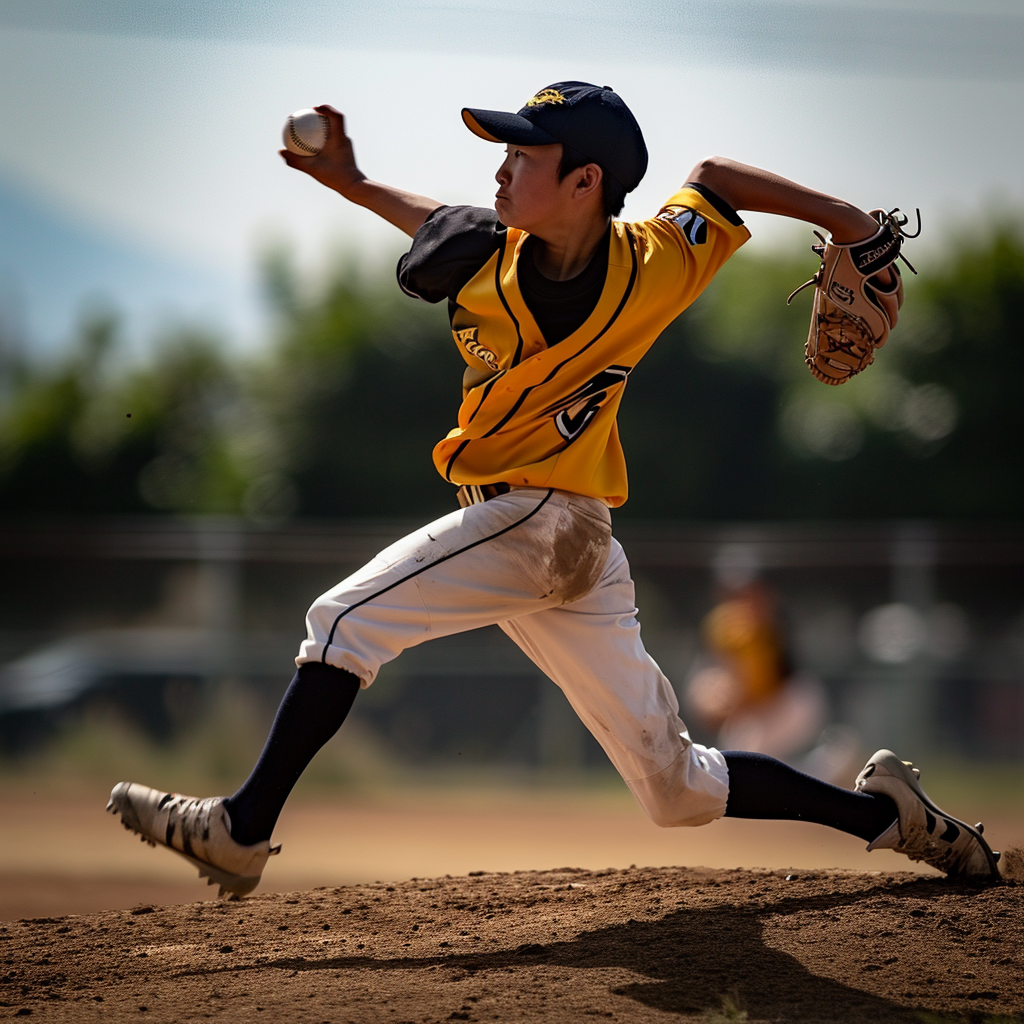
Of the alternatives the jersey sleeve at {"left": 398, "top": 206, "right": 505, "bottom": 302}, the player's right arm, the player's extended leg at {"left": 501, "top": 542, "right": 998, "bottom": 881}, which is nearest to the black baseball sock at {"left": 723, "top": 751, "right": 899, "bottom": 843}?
the player's extended leg at {"left": 501, "top": 542, "right": 998, "bottom": 881}

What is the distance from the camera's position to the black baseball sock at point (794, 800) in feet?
10.7

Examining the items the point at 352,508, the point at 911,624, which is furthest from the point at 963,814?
the point at 352,508

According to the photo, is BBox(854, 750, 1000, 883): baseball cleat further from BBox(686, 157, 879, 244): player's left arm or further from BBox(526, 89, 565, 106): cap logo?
BBox(526, 89, 565, 106): cap logo

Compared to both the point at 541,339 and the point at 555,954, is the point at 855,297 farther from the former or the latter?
the point at 555,954

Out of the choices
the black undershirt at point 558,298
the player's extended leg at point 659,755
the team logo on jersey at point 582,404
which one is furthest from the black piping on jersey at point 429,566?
the black undershirt at point 558,298

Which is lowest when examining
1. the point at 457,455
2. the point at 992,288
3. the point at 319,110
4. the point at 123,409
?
the point at 457,455

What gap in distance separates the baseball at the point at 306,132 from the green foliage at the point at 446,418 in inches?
623

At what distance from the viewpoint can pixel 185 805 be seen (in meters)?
2.78

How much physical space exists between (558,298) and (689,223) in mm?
431

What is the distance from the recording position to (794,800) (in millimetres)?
3328

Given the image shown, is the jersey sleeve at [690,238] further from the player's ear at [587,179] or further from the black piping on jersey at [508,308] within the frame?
the black piping on jersey at [508,308]

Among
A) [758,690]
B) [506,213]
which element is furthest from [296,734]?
[758,690]

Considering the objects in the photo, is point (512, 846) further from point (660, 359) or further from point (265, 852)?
point (660, 359)

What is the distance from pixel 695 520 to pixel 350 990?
60.0 ft
